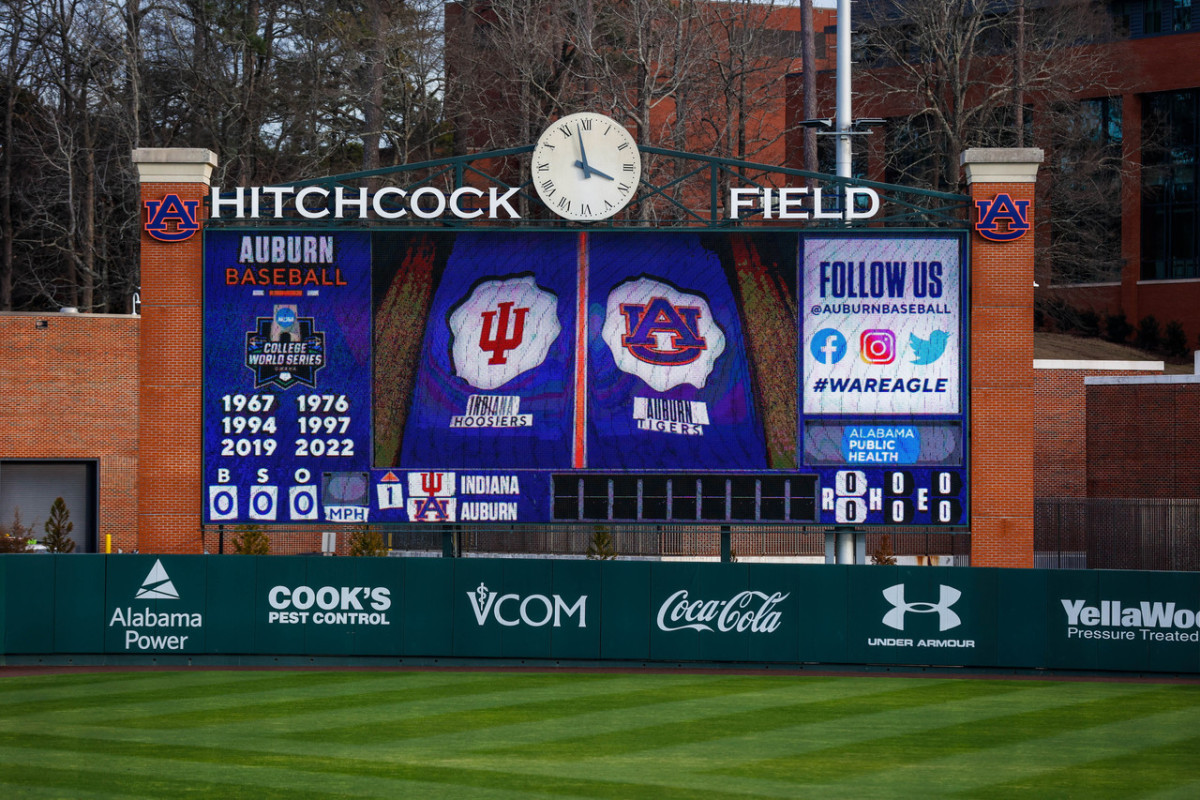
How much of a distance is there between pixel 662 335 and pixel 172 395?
26.4 ft

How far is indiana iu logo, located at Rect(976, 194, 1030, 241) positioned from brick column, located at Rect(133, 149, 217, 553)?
12.7 m

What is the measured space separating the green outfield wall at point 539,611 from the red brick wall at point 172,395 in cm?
130

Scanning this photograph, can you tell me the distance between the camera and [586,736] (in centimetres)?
1636

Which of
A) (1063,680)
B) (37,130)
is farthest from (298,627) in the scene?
(37,130)

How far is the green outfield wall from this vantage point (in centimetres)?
2205

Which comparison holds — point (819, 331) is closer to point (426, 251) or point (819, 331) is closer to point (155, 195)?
point (426, 251)

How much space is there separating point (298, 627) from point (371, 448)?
3.01 meters

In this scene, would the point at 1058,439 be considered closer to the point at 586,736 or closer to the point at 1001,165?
the point at 1001,165

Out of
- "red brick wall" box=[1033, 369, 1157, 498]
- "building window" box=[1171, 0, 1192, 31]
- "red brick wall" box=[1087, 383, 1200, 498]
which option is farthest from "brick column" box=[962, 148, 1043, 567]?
"building window" box=[1171, 0, 1192, 31]

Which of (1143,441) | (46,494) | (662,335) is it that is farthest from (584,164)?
(46,494)

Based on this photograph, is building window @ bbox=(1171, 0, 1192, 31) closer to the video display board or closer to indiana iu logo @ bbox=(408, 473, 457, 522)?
the video display board

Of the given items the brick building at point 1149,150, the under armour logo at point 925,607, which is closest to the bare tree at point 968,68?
the brick building at point 1149,150

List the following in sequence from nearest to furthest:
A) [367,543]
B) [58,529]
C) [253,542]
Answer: [253,542] < [367,543] < [58,529]

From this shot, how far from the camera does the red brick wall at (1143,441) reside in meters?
34.9
